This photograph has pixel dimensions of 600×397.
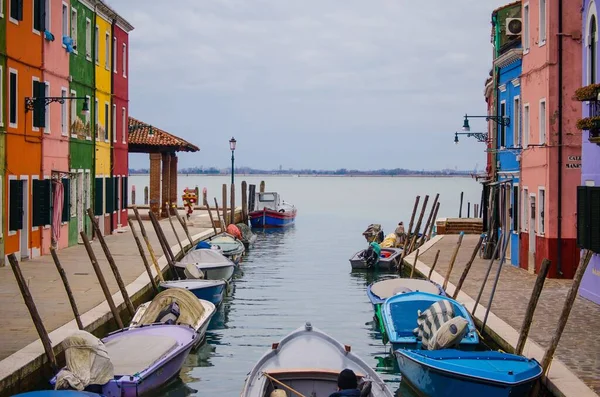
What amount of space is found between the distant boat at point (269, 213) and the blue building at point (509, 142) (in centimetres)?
2830

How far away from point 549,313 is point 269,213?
39.6 meters

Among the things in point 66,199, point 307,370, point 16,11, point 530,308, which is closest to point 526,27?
point 16,11

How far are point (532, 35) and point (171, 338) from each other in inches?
562

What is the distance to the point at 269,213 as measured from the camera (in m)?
56.4

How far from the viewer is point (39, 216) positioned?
25266 millimetres

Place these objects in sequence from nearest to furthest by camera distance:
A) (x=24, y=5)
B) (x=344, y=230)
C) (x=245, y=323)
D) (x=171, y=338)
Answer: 1. (x=171, y=338)
2. (x=245, y=323)
3. (x=24, y=5)
4. (x=344, y=230)

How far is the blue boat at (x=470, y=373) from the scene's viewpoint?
11984 millimetres

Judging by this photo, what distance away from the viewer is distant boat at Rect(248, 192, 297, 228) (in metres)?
56.5

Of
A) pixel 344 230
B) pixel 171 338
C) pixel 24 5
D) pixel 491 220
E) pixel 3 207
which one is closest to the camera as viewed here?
pixel 171 338

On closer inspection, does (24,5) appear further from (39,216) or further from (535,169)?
(535,169)

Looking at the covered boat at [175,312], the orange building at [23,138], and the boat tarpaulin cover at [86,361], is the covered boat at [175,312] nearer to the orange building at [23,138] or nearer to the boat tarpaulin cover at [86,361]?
the boat tarpaulin cover at [86,361]

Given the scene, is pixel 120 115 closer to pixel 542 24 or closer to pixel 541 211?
pixel 542 24

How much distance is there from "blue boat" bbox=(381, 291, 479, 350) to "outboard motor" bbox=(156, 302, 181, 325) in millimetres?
3908

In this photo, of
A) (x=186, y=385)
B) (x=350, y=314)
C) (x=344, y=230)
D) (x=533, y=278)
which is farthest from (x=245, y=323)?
(x=344, y=230)
